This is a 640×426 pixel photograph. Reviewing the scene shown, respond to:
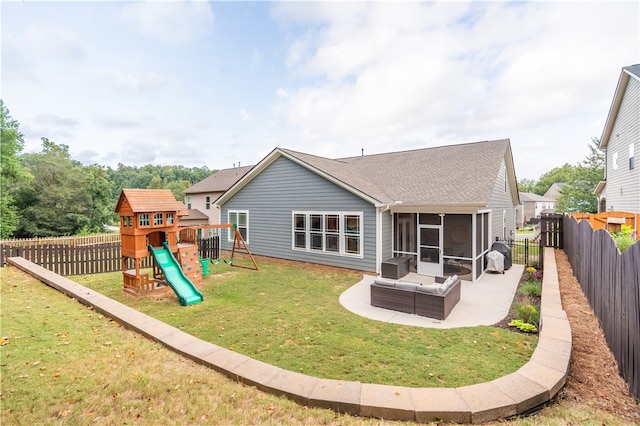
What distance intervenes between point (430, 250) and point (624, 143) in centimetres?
1092

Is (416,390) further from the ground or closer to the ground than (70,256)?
closer to the ground

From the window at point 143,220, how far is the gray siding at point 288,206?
585cm

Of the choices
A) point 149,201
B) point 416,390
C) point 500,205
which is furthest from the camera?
point 500,205

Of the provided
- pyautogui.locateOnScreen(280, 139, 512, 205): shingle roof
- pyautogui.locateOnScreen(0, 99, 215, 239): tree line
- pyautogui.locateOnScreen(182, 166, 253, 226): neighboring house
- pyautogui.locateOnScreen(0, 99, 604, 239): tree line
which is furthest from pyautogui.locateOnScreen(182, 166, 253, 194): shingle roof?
pyautogui.locateOnScreen(280, 139, 512, 205): shingle roof

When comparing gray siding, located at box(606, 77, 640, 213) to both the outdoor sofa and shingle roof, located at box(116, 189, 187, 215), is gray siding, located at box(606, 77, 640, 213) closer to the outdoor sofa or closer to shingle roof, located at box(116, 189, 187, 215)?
the outdoor sofa

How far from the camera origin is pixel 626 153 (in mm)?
12500

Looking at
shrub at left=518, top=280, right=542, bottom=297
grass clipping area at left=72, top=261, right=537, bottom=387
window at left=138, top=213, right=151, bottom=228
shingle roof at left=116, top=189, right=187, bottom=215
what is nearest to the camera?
grass clipping area at left=72, top=261, right=537, bottom=387

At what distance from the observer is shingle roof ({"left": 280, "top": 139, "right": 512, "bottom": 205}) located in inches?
413

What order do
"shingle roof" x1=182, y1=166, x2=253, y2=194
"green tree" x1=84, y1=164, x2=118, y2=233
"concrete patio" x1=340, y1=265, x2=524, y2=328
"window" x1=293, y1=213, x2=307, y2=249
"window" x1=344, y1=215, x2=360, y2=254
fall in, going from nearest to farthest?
1. "concrete patio" x1=340, y1=265, x2=524, y2=328
2. "window" x1=344, y1=215, x2=360, y2=254
3. "window" x1=293, y1=213, x2=307, y2=249
4. "shingle roof" x1=182, y1=166, x2=253, y2=194
5. "green tree" x1=84, y1=164, x2=118, y2=233

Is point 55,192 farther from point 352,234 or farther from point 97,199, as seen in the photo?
point 352,234

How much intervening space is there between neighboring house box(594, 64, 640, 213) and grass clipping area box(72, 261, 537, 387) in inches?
→ 464

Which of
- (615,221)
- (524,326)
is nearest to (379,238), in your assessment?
(524,326)

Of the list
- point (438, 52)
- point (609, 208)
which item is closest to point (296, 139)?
point (438, 52)

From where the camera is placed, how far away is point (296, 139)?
33844 millimetres
